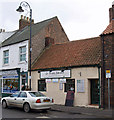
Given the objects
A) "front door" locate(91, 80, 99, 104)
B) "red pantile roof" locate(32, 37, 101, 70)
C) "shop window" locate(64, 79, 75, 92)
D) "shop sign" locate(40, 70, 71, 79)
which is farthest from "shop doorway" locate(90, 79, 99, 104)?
"shop sign" locate(40, 70, 71, 79)

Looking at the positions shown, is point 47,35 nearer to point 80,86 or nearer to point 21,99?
point 80,86

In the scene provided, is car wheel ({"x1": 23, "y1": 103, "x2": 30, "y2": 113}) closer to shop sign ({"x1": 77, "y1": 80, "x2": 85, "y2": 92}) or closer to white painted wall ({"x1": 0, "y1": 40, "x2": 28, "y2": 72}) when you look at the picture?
shop sign ({"x1": 77, "y1": 80, "x2": 85, "y2": 92})

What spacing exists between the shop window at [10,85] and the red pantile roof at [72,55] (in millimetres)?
3829

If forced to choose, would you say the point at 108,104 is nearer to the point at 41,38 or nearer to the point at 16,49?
the point at 41,38

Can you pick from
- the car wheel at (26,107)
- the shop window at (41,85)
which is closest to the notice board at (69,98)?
the shop window at (41,85)

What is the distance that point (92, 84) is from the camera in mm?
15133

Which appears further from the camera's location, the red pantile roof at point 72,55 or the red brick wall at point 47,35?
the red brick wall at point 47,35

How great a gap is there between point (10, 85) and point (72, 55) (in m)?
9.39

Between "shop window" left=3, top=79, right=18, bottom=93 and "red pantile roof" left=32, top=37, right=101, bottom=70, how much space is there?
3829mm

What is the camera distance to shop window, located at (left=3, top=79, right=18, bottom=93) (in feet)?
72.7

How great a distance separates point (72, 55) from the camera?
17.6 metres

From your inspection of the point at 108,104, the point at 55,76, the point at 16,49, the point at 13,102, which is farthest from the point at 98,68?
the point at 16,49

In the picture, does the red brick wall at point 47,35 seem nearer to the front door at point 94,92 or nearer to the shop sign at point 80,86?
the shop sign at point 80,86

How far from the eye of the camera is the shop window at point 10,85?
22.2 metres
